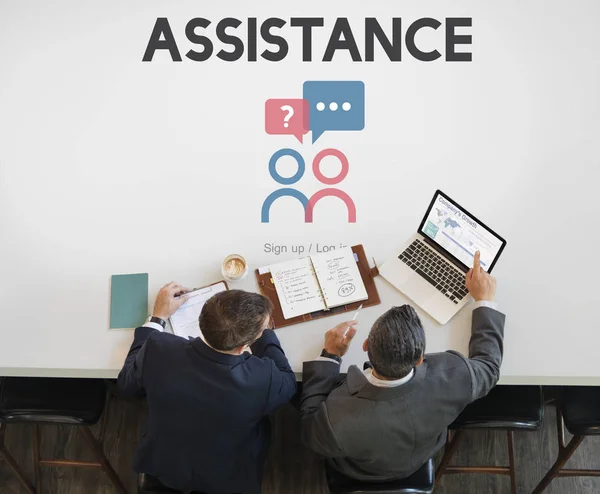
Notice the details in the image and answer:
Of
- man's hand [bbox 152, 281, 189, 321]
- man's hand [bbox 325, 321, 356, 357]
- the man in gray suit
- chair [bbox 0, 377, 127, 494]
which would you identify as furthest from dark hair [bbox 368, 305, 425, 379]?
chair [bbox 0, 377, 127, 494]

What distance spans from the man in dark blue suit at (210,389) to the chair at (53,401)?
303 mm

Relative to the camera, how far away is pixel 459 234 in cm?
179

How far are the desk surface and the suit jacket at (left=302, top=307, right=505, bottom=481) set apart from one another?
98 mm

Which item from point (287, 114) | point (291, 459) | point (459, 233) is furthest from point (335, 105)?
point (291, 459)

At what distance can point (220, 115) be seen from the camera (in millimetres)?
1956

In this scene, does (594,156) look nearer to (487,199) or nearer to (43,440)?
(487,199)

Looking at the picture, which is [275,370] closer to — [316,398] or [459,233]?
[316,398]

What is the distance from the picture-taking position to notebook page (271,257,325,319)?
175cm

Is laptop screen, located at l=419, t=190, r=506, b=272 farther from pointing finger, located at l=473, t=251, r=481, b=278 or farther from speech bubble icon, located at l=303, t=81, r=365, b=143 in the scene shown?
speech bubble icon, located at l=303, t=81, r=365, b=143

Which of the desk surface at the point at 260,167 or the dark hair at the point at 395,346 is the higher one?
the desk surface at the point at 260,167

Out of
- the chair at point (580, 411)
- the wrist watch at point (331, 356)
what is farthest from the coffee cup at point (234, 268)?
the chair at point (580, 411)

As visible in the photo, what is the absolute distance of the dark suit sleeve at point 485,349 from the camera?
1580 millimetres

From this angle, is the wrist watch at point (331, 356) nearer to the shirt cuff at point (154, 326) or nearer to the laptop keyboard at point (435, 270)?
the laptop keyboard at point (435, 270)

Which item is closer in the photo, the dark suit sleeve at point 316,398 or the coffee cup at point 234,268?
the dark suit sleeve at point 316,398
